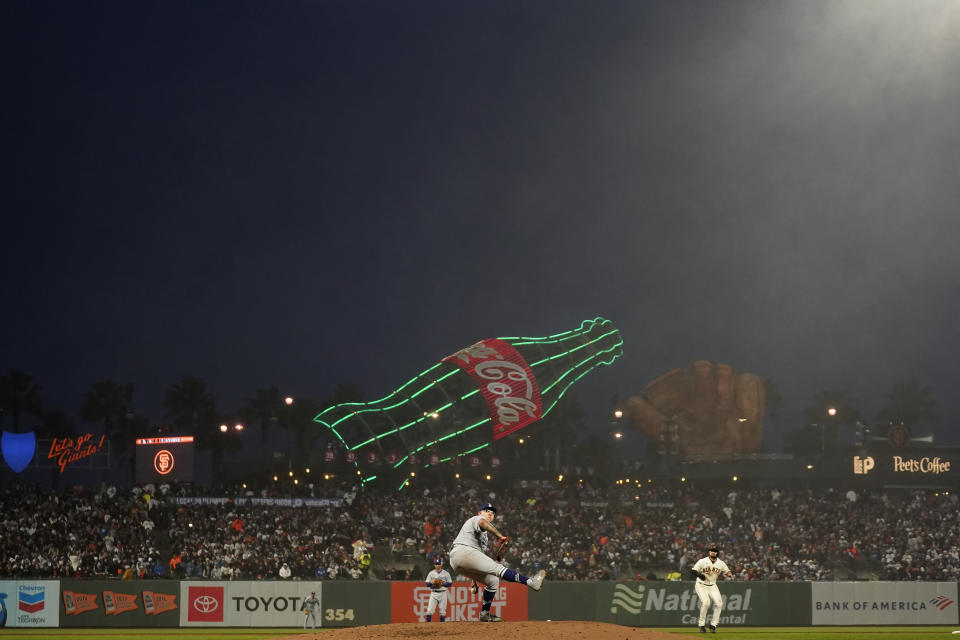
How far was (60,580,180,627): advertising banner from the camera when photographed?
35.7 meters

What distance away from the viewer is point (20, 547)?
4197 cm

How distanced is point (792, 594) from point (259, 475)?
38137 mm

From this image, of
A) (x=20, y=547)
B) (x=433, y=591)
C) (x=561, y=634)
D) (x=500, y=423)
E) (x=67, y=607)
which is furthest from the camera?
(x=500, y=423)

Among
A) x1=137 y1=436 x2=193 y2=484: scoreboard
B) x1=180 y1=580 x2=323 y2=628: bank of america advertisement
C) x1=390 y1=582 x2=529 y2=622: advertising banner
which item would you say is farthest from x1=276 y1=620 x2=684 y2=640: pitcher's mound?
x1=137 y1=436 x2=193 y2=484: scoreboard

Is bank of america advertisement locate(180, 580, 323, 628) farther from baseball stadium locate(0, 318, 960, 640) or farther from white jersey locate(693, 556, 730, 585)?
white jersey locate(693, 556, 730, 585)

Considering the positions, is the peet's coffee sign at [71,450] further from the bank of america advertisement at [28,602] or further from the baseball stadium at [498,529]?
the bank of america advertisement at [28,602]

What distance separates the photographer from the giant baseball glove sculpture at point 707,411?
7569 cm

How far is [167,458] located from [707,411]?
132 feet

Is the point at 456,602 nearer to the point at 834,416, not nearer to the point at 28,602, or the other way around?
the point at 28,602

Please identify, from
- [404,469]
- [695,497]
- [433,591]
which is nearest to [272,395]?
[404,469]

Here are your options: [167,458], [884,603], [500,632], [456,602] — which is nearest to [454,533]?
[456,602]

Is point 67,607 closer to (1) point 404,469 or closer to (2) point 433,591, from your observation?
(2) point 433,591

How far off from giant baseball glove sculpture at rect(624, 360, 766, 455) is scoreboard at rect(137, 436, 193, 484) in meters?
34.6

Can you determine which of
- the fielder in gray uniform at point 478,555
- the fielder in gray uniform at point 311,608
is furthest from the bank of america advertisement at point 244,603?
the fielder in gray uniform at point 478,555
